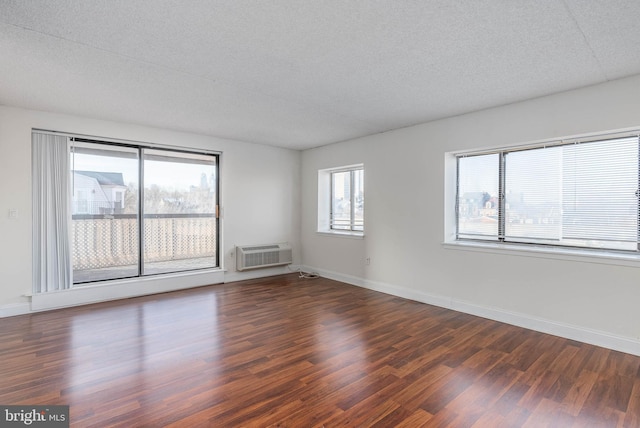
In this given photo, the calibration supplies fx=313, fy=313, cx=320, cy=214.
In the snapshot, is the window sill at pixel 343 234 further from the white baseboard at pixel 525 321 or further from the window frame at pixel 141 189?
the window frame at pixel 141 189

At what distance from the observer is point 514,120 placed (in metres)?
3.71

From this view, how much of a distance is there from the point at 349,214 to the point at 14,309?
513 centimetres

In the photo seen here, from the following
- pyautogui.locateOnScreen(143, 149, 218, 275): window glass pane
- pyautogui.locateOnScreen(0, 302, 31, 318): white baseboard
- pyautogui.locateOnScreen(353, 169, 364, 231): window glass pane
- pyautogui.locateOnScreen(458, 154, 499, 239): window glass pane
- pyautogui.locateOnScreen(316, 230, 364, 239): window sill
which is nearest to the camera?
pyautogui.locateOnScreen(0, 302, 31, 318): white baseboard

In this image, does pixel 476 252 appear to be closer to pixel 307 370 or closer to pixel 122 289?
pixel 307 370

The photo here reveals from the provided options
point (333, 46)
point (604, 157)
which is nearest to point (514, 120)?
point (604, 157)

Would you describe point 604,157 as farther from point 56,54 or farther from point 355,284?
point 56,54

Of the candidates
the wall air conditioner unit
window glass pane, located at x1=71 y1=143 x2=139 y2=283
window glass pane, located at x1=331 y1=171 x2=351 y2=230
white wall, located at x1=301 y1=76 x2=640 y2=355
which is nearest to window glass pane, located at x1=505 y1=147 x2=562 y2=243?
white wall, located at x1=301 y1=76 x2=640 y2=355

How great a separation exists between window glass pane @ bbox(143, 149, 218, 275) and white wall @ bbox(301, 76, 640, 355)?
2.21 metres

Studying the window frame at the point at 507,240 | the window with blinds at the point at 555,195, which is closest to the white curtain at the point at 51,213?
the window frame at the point at 507,240

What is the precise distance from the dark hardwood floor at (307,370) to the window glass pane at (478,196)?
1.18 meters

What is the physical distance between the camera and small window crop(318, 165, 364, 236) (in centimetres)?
597

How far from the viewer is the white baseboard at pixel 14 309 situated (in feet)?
12.9

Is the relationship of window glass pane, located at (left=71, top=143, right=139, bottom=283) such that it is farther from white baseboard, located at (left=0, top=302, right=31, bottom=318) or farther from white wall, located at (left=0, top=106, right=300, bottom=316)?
white baseboard, located at (left=0, top=302, right=31, bottom=318)

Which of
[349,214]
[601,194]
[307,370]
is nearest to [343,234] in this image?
[349,214]
